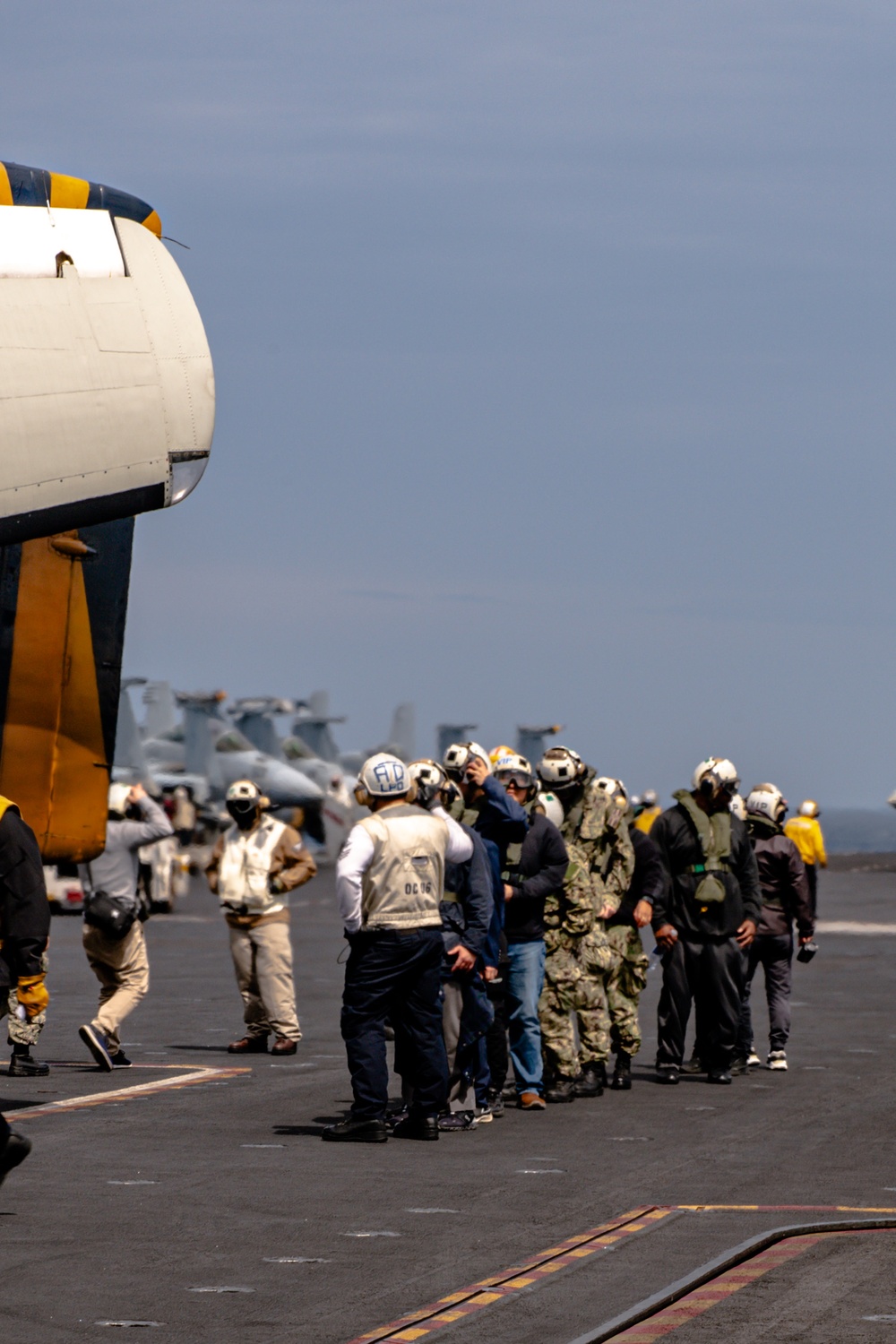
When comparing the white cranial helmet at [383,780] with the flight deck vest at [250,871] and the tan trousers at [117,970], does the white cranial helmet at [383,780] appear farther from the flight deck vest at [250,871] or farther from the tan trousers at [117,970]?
the flight deck vest at [250,871]

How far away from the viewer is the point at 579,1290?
690 centimetres

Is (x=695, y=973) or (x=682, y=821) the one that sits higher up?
(x=682, y=821)

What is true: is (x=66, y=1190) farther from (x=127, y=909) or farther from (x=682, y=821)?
(x=682, y=821)

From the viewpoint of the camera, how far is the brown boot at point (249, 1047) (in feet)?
48.8

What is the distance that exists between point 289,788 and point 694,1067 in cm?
6318

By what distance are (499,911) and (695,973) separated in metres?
2.53

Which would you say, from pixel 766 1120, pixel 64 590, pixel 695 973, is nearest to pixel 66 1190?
pixel 64 590

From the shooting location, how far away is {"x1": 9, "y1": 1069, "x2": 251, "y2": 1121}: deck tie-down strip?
11461 millimetres

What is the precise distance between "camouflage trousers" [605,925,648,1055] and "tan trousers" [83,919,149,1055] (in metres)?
3.45

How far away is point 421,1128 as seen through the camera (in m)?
10.6

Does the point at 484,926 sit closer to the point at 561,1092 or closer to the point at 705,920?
the point at 561,1092

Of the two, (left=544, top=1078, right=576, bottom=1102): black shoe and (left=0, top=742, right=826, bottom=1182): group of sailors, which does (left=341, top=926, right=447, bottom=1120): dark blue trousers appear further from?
(left=544, top=1078, right=576, bottom=1102): black shoe

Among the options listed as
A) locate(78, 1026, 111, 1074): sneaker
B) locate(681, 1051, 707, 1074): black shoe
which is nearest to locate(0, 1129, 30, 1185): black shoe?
locate(78, 1026, 111, 1074): sneaker

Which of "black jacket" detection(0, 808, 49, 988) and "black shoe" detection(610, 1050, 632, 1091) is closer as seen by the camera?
"black jacket" detection(0, 808, 49, 988)
